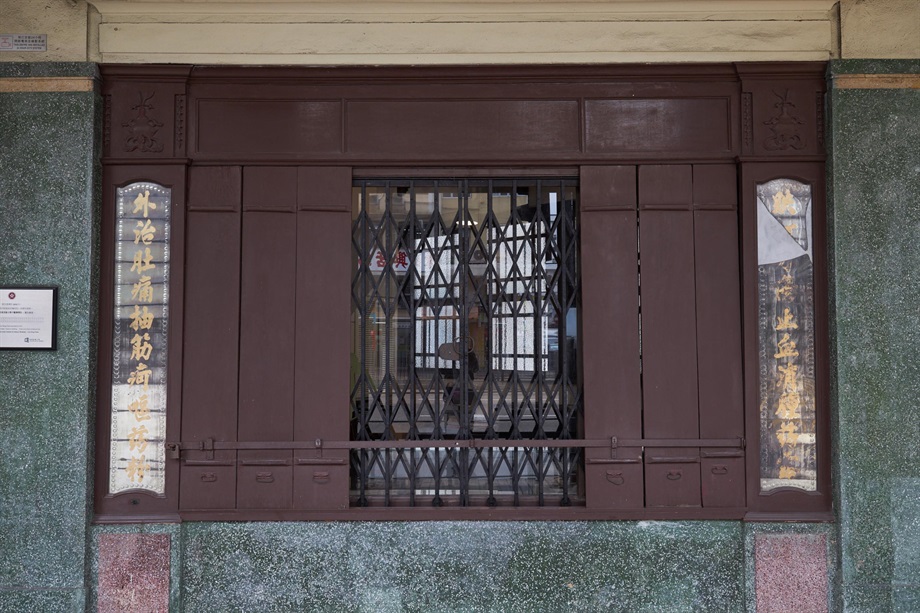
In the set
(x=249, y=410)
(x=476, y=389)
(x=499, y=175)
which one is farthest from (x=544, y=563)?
(x=499, y=175)

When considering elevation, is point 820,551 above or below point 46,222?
below

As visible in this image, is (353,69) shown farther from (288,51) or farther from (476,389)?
(476,389)

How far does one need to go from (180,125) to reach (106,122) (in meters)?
0.51

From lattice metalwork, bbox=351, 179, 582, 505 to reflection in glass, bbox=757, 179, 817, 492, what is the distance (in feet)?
4.14

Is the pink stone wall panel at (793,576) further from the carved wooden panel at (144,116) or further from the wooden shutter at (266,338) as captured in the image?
the carved wooden panel at (144,116)

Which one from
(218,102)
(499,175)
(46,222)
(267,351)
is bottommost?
(267,351)

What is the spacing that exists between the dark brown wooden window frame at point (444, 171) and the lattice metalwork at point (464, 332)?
0.15m

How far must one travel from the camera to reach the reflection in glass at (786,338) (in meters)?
4.94

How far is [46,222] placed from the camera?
4855 mm

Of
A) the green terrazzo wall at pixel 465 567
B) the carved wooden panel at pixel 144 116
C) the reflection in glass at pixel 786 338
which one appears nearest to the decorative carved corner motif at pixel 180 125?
the carved wooden panel at pixel 144 116

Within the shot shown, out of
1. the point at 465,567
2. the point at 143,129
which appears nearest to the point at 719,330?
the point at 465,567

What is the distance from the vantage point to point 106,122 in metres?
4.99

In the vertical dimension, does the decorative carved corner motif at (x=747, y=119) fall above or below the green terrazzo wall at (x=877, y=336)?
above

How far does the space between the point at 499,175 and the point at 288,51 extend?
5.46ft
